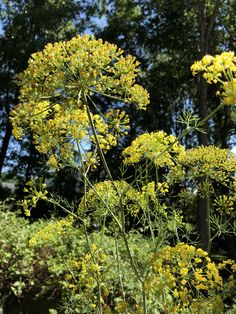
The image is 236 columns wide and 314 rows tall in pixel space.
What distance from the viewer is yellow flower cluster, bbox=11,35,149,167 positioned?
81.4 inches

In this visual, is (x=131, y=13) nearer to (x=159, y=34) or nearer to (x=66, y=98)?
(x=159, y=34)

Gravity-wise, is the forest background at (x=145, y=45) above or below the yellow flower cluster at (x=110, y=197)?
above

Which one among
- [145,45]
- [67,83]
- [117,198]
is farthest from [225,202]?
[145,45]

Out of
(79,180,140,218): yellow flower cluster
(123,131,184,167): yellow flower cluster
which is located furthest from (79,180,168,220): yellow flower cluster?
(123,131,184,167): yellow flower cluster

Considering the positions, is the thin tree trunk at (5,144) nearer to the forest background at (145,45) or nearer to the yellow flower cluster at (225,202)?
the forest background at (145,45)

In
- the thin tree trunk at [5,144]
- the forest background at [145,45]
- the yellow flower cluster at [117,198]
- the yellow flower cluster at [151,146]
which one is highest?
the forest background at [145,45]

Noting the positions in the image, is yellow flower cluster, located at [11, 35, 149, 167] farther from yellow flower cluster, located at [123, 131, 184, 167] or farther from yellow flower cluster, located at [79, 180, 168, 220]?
yellow flower cluster, located at [79, 180, 168, 220]

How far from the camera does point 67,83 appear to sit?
209 centimetres

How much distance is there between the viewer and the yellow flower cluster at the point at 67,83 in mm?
2068

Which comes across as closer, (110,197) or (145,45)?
(110,197)

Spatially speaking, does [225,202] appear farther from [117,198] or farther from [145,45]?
[145,45]

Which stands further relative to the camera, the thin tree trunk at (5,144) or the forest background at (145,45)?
the thin tree trunk at (5,144)

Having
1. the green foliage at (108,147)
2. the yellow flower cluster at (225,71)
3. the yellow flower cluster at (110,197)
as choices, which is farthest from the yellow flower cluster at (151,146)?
the yellow flower cluster at (225,71)

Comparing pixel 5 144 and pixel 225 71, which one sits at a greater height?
pixel 5 144
